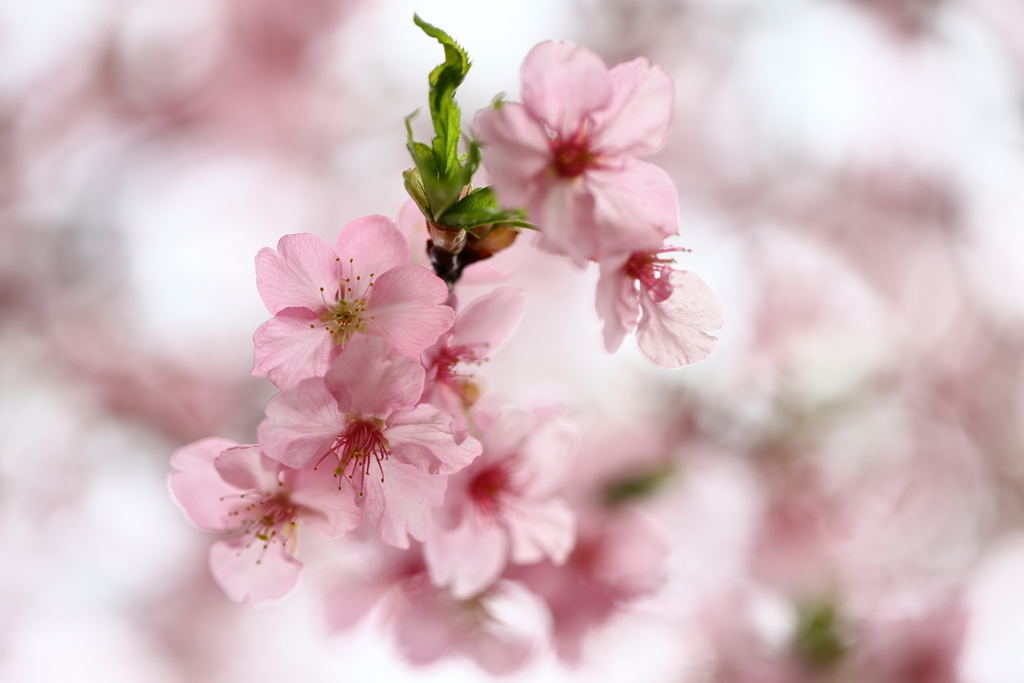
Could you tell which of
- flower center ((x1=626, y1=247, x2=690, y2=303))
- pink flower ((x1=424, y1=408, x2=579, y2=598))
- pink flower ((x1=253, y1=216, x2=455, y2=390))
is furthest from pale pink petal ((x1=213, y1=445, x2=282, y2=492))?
flower center ((x1=626, y1=247, x2=690, y2=303))

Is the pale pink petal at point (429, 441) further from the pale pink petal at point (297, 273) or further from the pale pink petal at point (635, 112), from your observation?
the pale pink petal at point (635, 112)

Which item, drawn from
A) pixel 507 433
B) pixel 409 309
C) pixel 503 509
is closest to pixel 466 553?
pixel 503 509

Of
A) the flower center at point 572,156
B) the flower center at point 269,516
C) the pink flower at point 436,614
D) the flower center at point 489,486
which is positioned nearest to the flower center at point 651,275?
the flower center at point 572,156

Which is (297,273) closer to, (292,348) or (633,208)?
(292,348)

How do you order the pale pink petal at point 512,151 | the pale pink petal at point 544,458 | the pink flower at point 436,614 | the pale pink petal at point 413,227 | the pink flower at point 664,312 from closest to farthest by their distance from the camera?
the pale pink petal at point 512,151 < the pink flower at point 664,312 < the pale pink petal at point 413,227 < the pale pink petal at point 544,458 < the pink flower at point 436,614

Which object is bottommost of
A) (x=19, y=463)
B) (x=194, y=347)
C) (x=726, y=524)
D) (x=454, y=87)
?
(x=454, y=87)

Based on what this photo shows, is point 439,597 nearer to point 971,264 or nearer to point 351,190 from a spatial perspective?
point 351,190

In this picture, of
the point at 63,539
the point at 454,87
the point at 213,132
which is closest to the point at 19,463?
the point at 63,539
